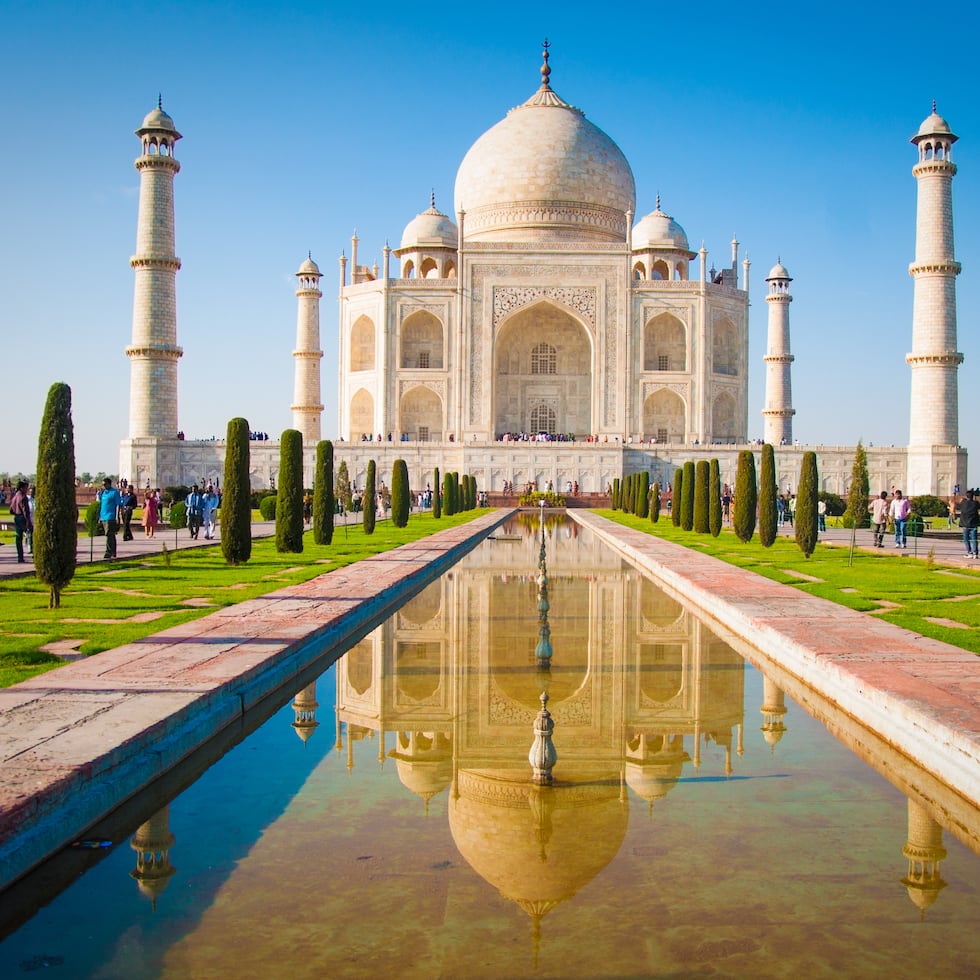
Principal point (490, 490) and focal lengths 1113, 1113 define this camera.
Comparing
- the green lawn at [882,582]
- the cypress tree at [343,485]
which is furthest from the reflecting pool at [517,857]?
the cypress tree at [343,485]

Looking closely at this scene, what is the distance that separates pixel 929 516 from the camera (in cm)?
2070

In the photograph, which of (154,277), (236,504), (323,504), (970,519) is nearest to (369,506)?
(323,504)

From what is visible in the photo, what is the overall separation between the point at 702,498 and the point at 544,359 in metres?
15.2

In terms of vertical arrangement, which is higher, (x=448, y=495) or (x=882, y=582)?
(x=448, y=495)

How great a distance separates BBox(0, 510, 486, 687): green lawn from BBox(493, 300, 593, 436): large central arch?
17753mm

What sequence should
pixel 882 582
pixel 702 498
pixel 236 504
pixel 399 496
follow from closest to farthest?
pixel 882 582 < pixel 236 504 < pixel 702 498 < pixel 399 496

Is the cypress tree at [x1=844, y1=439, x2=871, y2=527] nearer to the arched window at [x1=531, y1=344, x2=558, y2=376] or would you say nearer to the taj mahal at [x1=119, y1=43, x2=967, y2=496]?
the taj mahal at [x1=119, y1=43, x2=967, y2=496]

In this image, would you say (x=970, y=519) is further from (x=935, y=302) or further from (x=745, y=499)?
(x=935, y=302)

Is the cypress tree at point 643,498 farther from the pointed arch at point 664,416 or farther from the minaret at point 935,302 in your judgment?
the pointed arch at point 664,416

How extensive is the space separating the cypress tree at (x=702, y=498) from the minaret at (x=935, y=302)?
10.3 meters

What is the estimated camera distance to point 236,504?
9.22 metres

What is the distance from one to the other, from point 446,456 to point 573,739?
21956 millimetres

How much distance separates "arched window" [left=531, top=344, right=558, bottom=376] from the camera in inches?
1155

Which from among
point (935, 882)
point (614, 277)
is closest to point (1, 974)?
point (935, 882)
